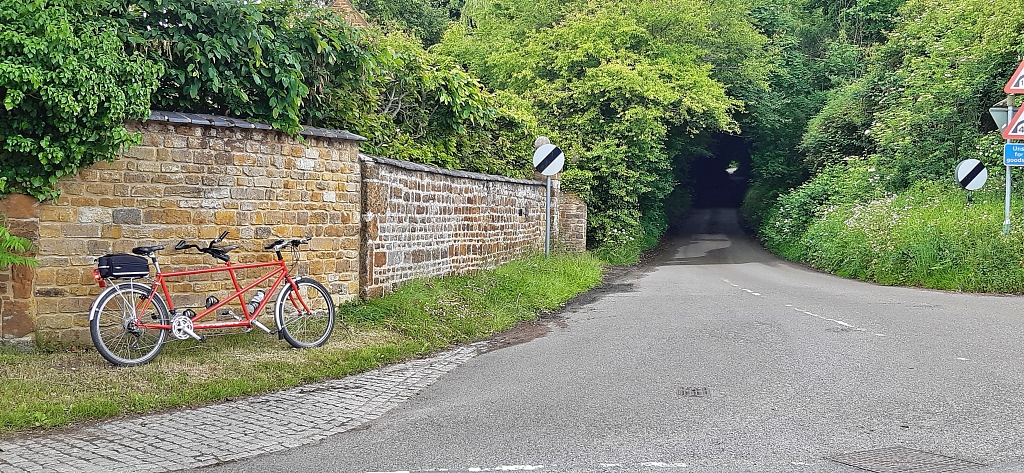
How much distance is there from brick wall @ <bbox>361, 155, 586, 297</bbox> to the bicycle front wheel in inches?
61.6

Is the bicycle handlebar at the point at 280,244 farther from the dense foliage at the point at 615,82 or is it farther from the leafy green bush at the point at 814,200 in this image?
the leafy green bush at the point at 814,200

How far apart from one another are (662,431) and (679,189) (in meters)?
32.5

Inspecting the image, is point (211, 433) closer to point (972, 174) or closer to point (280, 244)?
point (280, 244)

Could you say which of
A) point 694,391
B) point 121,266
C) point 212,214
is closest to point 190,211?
point 212,214

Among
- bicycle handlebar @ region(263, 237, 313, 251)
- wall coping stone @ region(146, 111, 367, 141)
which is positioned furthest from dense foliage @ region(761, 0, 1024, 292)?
wall coping stone @ region(146, 111, 367, 141)

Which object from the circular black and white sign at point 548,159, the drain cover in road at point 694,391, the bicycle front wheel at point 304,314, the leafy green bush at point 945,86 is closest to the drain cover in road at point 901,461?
the drain cover in road at point 694,391

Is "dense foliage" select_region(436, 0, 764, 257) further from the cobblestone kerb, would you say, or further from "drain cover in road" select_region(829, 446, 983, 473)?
"drain cover in road" select_region(829, 446, 983, 473)

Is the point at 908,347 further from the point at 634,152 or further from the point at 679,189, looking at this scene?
the point at 679,189

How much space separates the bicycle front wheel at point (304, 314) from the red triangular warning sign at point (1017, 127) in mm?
11520

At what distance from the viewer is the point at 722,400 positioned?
6355mm

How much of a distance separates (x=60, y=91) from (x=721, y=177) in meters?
53.3

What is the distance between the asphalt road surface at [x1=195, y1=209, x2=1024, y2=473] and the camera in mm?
4898

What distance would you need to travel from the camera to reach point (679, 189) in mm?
37219

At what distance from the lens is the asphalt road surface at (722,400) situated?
4898mm
